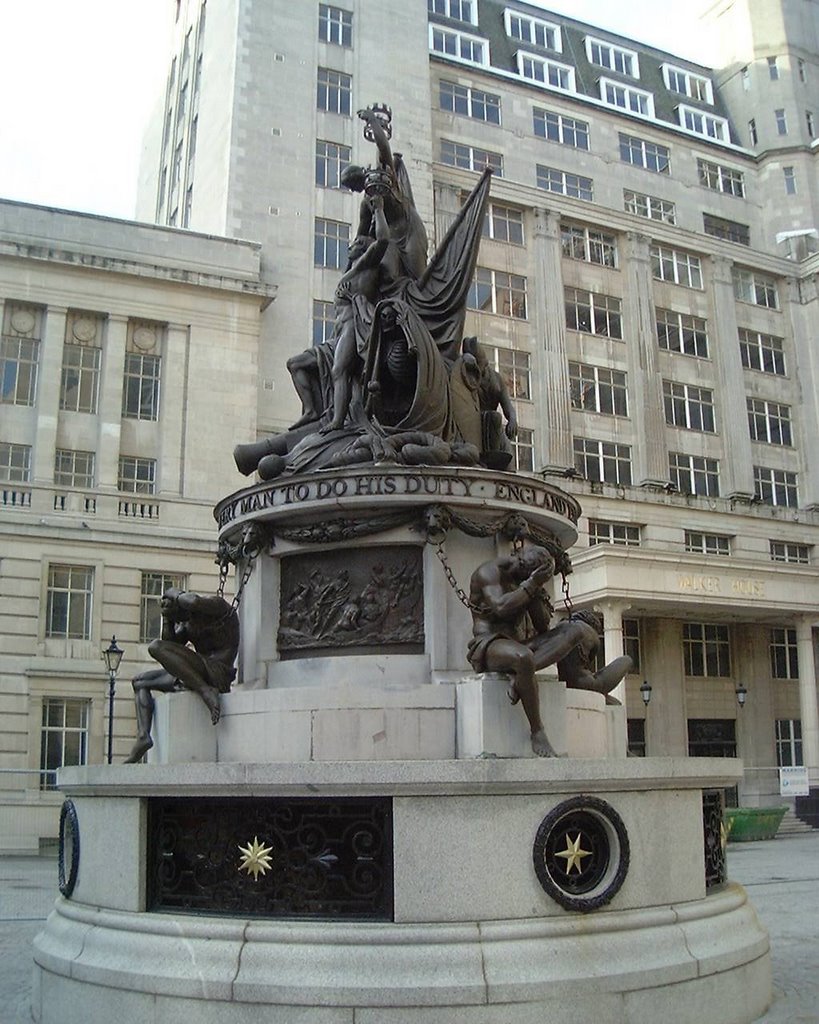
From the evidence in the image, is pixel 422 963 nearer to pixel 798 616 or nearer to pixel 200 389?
pixel 200 389

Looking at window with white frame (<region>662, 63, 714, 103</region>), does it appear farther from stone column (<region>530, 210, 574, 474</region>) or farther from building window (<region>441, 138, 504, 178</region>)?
stone column (<region>530, 210, 574, 474</region>)

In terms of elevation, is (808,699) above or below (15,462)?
below

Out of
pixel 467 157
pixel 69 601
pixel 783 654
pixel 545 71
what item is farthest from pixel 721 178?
pixel 69 601

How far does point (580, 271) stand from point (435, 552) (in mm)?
45599

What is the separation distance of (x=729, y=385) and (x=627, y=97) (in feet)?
63.1

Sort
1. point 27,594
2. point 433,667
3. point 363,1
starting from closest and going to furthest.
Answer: point 433,667, point 27,594, point 363,1

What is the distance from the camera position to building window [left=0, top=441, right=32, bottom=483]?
38219 millimetres

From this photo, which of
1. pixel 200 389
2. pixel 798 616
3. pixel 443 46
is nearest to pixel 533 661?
pixel 200 389

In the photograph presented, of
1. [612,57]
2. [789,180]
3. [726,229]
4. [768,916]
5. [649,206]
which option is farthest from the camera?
[612,57]

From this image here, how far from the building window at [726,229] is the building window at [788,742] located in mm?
26171

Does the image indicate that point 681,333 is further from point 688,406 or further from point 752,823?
point 752,823

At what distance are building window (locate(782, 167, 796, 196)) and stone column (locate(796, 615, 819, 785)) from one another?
27734mm

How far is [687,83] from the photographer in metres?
65.9

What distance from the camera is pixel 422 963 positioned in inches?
285
